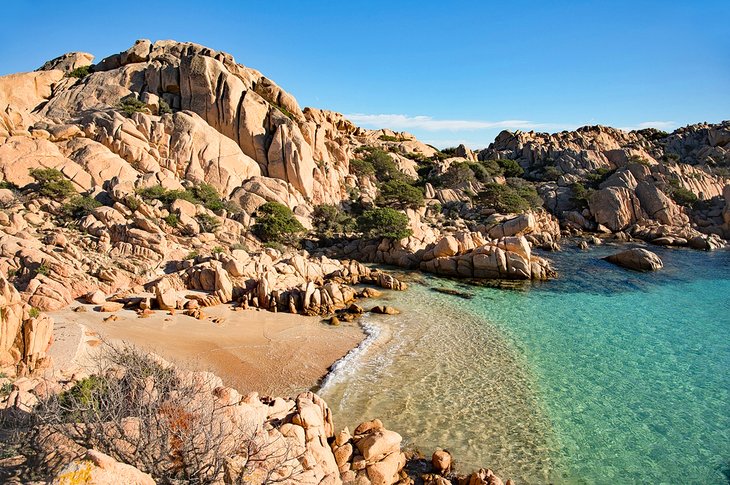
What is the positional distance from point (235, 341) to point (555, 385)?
13.4 m

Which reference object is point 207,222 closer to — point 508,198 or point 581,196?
point 508,198

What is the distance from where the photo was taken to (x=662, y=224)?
5244 cm

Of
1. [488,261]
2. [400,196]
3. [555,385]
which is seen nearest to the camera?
[555,385]

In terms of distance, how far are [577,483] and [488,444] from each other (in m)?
2.32

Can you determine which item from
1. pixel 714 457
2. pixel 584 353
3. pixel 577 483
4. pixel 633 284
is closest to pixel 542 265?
pixel 633 284

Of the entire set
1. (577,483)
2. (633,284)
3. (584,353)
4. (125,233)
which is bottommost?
(577,483)

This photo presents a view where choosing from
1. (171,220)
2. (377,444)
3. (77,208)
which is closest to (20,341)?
(377,444)

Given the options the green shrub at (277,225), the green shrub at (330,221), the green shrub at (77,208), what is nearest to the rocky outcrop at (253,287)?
the green shrub at (277,225)

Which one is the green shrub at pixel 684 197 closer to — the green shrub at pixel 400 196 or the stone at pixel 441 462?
the green shrub at pixel 400 196

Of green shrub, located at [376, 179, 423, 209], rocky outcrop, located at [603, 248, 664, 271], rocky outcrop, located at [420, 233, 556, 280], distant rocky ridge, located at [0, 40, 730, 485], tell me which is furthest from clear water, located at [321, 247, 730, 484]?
green shrub, located at [376, 179, 423, 209]

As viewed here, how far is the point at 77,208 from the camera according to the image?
2878 cm

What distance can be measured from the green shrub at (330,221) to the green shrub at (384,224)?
12.2 ft

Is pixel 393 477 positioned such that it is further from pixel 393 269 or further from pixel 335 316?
pixel 393 269

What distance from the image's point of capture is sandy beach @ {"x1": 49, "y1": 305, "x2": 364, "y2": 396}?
14609mm
